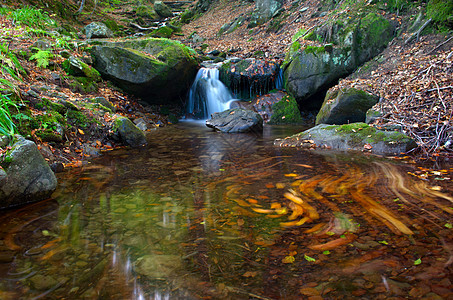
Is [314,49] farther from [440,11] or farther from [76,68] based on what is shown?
[76,68]

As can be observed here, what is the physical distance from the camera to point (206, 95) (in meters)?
11.4

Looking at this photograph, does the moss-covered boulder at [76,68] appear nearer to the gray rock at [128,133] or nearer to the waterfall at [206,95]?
the gray rock at [128,133]

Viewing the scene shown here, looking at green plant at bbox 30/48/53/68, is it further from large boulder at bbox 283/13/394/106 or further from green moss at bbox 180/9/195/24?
green moss at bbox 180/9/195/24

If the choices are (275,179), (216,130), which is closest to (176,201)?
(275,179)

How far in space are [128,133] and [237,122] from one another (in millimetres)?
3514

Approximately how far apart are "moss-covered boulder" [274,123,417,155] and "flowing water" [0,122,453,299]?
45.3 inches

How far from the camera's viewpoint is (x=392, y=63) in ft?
27.2

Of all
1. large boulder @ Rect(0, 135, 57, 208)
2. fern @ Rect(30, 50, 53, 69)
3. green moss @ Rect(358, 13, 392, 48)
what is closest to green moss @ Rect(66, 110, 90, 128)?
large boulder @ Rect(0, 135, 57, 208)

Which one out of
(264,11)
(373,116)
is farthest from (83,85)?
(264,11)

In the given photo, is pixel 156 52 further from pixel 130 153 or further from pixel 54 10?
pixel 54 10

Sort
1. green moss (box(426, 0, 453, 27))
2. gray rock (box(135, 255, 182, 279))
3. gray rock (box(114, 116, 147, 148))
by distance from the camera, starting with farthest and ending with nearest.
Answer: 1. green moss (box(426, 0, 453, 27))
2. gray rock (box(114, 116, 147, 148))
3. gray rock (box(135, 255, 182, 279))

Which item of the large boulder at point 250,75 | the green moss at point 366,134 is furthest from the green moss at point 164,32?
the green moss at point 366,134

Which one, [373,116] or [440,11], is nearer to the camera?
[373,116]

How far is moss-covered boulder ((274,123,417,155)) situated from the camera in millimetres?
4625
